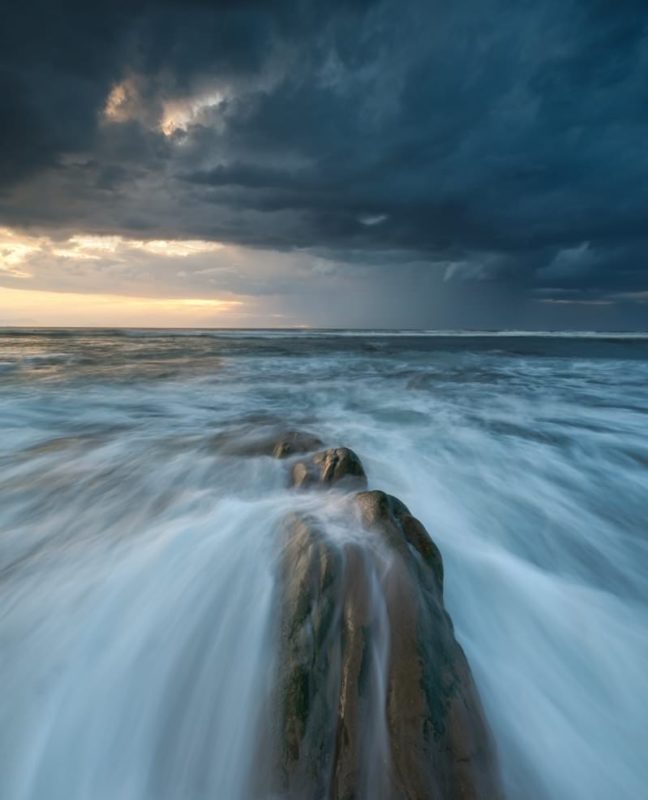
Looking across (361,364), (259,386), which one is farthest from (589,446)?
(361,364)

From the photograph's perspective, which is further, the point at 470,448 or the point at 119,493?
the point at 470,448

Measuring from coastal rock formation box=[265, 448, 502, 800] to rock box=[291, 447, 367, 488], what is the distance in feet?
5.08

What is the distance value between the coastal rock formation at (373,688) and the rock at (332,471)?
1.55m

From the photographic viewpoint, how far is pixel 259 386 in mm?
15000

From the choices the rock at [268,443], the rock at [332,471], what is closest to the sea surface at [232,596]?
the rock at [268,443]

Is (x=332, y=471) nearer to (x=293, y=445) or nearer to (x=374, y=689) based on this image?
(x=293, y=445)

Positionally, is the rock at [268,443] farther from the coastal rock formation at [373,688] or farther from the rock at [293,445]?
the coastal rock formation at [373,688]

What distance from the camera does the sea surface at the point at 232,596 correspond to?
2.30 m

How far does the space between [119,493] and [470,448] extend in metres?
5.71

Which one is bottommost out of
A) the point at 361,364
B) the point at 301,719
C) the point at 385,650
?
the point at 361,364

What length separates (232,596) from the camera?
3.24m

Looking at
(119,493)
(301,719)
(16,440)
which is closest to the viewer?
(301,719)

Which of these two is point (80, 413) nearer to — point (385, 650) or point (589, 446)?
point (385, 650)

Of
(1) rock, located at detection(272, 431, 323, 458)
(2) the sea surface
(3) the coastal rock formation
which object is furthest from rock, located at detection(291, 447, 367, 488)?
(3) the coastal rock formation
